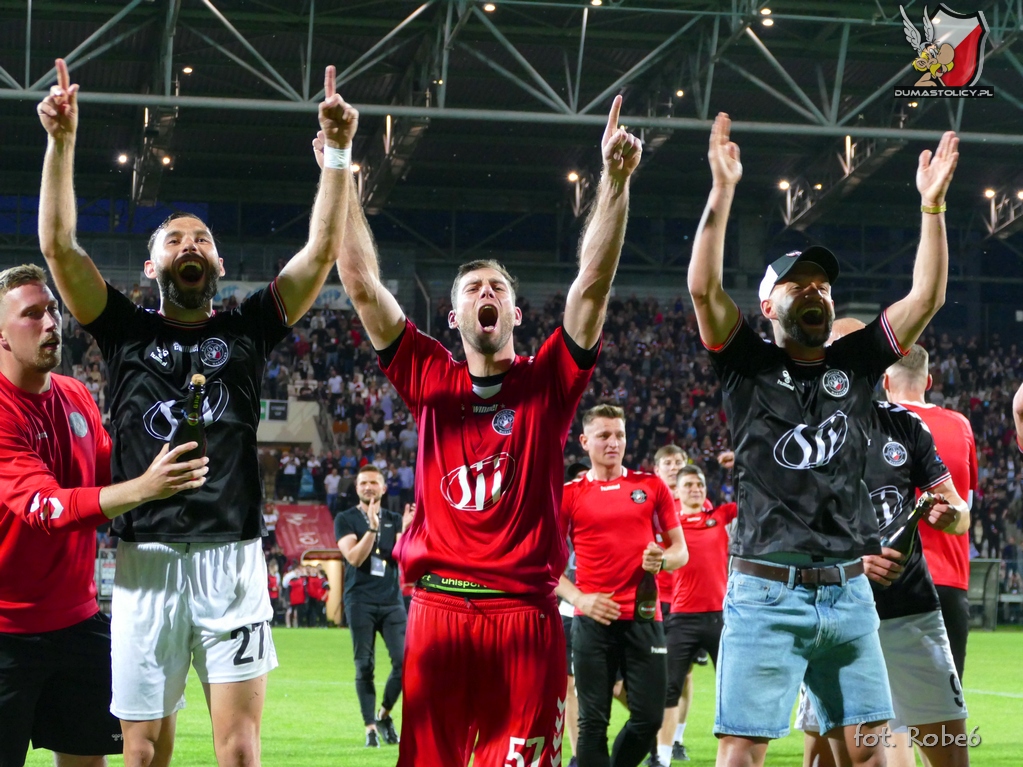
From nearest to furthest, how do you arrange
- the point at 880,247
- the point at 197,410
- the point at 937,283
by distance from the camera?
1. the point at 197,410
2. the point at 937,283
3. the point at 880,247

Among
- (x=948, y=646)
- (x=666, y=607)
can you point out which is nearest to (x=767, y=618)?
(x=948, y=646)

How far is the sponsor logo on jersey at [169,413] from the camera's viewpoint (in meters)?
4.55

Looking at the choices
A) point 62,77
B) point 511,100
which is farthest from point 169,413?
point 511,100

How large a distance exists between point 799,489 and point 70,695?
2994mm

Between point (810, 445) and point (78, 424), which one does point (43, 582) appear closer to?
point (78, 424)

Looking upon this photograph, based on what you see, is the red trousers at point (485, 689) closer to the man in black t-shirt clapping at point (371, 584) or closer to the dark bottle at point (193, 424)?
the dark bottle at point (193, 424)

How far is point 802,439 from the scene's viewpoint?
4.76m

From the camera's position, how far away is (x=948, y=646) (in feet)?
18.4

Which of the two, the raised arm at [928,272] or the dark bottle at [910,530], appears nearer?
the raised arm at [928,272]

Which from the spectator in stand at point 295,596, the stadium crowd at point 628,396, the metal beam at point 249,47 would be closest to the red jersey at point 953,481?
the metal beam at point 249,47

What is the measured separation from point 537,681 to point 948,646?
2297 mm

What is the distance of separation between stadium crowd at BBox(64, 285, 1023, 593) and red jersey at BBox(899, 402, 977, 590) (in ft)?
69.1

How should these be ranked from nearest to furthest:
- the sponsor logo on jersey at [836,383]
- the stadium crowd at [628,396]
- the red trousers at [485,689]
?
the red trousers at [485,689], the sponsor logo on jersey at [836,383], the stadium crowd at [628,396]

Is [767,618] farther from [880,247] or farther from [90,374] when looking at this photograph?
[880,247]
